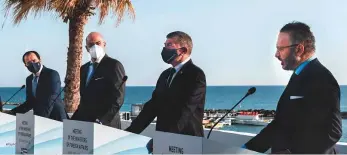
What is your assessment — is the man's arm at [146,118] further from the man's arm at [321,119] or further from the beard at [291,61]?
the man's arm at [321,119]

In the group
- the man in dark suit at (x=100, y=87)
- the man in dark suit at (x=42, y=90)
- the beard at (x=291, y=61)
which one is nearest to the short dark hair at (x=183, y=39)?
the man in dark suit at (x=100, y=87)

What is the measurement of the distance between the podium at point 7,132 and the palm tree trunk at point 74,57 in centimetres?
584

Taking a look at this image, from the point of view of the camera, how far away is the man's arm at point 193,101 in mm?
4582

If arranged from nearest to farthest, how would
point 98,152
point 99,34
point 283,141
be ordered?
1. point 283,141
2. point 98,152
3. point 99,34

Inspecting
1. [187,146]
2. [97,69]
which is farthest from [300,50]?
[97,69]

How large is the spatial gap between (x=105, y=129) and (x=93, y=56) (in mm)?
1717

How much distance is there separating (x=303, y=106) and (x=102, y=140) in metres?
1.41

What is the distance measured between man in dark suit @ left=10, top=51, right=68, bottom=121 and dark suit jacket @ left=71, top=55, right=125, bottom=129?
1.11m

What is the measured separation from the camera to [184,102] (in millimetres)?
4586

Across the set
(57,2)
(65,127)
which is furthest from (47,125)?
(57,2)

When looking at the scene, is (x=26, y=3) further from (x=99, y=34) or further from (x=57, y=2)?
(x=99, y=34)

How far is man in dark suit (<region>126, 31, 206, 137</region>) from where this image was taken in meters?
4.61

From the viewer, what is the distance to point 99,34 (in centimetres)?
590

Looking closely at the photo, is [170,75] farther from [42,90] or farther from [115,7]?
[115,7]
